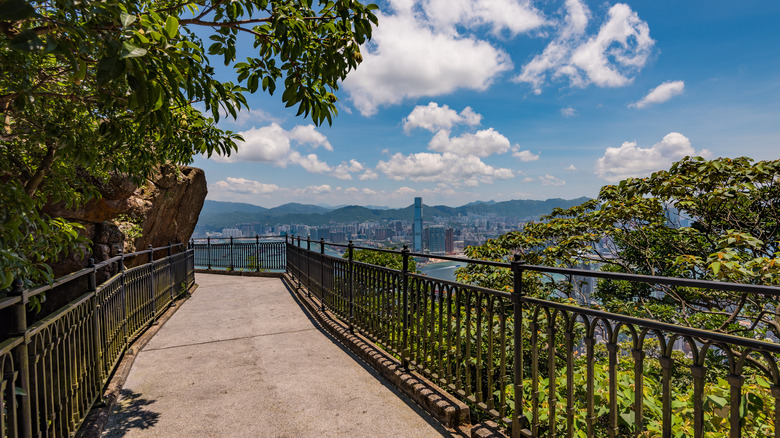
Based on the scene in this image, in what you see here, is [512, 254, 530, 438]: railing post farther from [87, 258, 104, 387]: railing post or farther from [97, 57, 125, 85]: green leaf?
[87, 258, 104, 387]: railing post

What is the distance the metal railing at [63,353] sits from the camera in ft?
6.80

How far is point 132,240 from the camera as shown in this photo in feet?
28.5

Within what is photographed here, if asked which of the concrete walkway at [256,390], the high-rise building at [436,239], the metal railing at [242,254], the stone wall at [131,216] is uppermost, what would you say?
the stone wall at [131,216]

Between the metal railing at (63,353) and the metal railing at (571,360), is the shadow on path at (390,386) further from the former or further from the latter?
the metal railing at (63,353)

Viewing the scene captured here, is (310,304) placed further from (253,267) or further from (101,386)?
(253,267)

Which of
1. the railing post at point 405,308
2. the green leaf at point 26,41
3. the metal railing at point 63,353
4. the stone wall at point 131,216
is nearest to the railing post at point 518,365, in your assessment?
the railing post at point 405,308

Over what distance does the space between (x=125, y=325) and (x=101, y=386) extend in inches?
65.4

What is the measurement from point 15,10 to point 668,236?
30.9 ft

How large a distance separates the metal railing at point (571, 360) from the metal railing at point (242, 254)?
9.22 metres

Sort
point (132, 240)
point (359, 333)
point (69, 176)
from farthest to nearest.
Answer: point (132, 240), point (359, 333), point (69, 176)

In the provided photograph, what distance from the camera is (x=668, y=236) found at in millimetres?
7531

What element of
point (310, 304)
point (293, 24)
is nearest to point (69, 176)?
point (293, 24)

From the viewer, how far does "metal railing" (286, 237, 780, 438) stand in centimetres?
179

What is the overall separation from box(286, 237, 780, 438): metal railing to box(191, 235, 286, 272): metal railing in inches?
363
